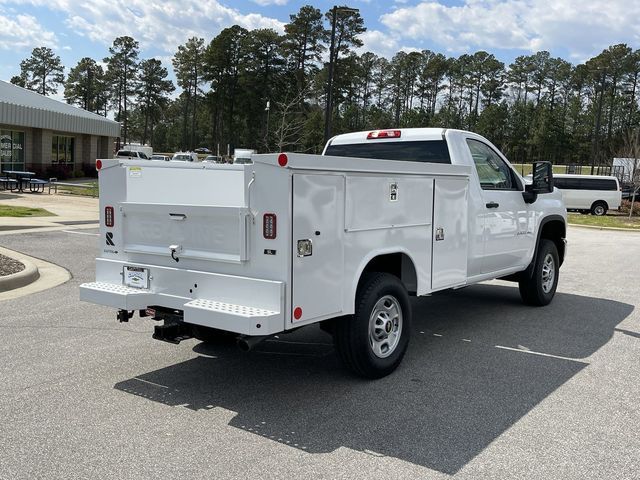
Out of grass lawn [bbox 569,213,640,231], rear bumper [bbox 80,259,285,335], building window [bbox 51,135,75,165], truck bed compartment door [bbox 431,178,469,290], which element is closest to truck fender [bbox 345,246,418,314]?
rear bumper [bbox 80,259,285,335]

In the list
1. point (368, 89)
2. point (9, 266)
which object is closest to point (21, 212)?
point (9, 266)

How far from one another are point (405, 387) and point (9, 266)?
7.05 meters

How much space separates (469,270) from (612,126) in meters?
96.4

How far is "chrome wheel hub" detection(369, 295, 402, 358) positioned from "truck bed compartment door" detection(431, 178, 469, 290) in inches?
25.7

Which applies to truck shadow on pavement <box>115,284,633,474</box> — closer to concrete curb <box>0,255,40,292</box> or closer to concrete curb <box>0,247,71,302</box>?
concrete curb <box>0,247,71,302</box>

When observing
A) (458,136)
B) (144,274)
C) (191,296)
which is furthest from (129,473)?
(458,136)

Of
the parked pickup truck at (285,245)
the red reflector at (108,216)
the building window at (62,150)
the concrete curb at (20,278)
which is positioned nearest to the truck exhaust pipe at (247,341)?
the parked pickup truck at (285,245)

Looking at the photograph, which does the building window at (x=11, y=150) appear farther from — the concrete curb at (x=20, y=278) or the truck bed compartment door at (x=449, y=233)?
the truck bed compartment door at (x=449, y=233)

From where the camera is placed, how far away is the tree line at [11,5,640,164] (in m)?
74.1

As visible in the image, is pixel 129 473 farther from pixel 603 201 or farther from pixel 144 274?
pixel 603 201

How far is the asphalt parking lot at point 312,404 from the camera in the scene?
3.76 m

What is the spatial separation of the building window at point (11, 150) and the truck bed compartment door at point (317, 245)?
3548 cm

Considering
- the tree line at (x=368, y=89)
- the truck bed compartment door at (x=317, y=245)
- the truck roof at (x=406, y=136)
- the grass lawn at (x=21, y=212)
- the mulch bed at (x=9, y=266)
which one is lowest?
the mulch bed at (x=9, y=266)

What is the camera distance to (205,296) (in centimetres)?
468
